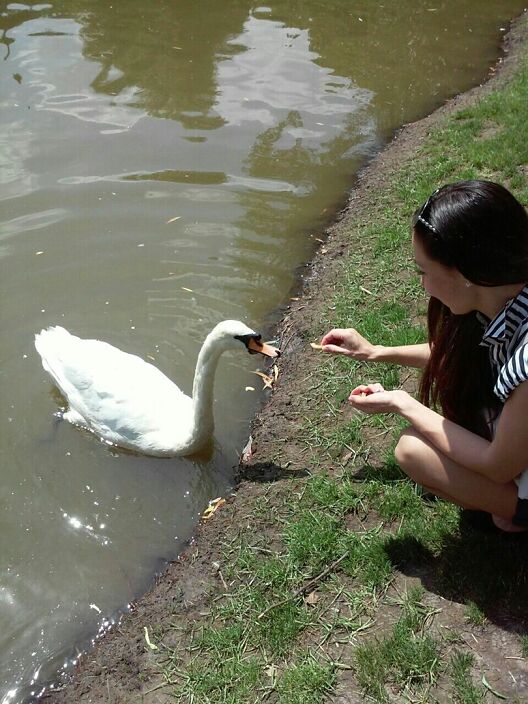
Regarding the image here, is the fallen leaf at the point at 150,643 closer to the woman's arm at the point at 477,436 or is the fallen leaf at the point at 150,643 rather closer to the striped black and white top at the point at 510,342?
the woman's arm at the point at 477,436

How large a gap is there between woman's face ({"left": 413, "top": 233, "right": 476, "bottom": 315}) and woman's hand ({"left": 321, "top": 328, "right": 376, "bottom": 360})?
0.84 m

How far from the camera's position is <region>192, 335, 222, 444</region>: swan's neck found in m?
4.34

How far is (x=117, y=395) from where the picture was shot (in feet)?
15.9

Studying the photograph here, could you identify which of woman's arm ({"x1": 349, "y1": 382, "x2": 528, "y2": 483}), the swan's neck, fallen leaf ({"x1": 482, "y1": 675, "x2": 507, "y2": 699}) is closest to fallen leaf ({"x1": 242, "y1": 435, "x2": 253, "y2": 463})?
the swan's neck

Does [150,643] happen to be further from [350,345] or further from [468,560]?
[350,345]

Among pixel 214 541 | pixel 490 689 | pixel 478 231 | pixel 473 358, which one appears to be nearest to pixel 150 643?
pixel 214 541

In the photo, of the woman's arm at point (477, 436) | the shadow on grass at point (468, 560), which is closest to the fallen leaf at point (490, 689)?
the shadow on grass at point (468, 560)

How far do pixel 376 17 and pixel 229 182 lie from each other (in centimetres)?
599

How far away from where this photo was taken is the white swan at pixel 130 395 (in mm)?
4500

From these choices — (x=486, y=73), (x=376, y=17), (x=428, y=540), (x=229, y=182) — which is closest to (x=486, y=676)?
(x=428, y=540)

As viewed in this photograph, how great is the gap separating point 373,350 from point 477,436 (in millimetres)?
913

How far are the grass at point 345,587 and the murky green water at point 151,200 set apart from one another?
27.5 inches

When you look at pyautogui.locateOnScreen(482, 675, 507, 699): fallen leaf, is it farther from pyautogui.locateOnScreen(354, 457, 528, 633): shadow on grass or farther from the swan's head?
the swan's head

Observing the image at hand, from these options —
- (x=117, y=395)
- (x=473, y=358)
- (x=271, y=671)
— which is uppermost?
(x=473, y=358)
